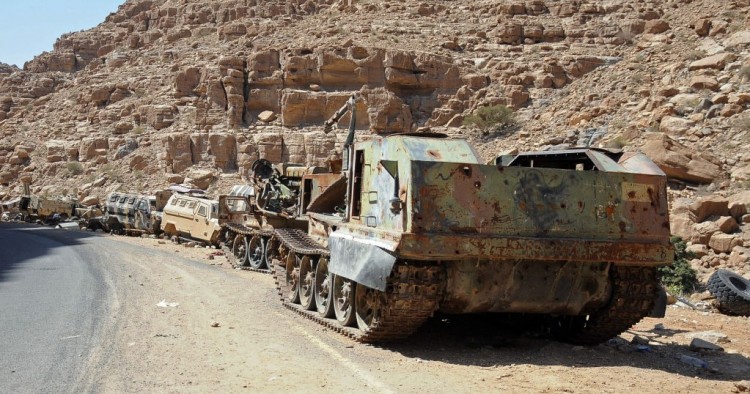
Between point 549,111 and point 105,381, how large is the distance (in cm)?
3187

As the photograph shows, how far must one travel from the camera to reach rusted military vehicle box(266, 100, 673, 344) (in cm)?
765

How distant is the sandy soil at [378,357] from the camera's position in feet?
21.5

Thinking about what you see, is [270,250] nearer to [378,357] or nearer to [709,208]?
[709,208]

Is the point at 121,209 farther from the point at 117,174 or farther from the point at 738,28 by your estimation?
the point at 738,28

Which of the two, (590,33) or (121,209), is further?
(590,33)

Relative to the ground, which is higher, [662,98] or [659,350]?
[662,98]

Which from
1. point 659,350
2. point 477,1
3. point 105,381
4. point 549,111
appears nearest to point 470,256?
point 659,350

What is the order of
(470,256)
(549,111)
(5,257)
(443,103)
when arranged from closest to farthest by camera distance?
(470,256)
(5,257)
(549,111)
(443,103)

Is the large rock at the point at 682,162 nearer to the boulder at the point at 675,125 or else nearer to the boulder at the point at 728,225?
the boulder at the point at 675,125

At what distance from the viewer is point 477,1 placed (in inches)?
1991

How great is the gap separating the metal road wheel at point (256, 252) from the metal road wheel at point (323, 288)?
23.8ft

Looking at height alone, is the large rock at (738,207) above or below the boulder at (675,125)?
below

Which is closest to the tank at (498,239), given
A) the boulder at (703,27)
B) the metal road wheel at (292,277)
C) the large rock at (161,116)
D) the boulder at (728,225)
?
the metal road wheel at (292,277)

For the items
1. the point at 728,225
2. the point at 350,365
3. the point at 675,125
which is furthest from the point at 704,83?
the point at 350,365
